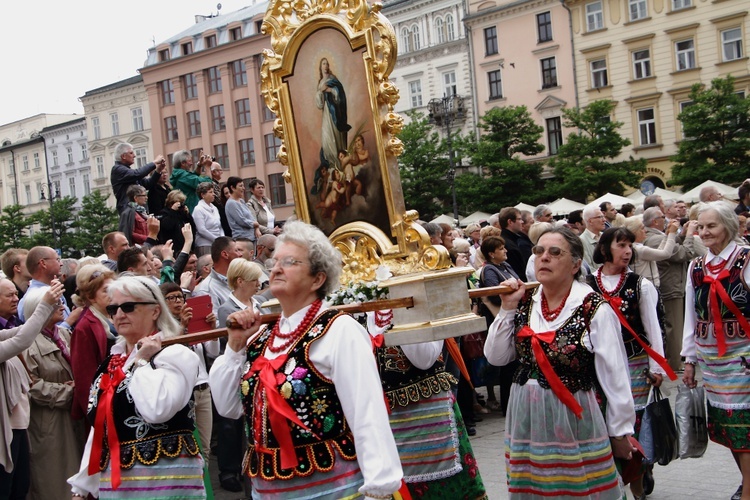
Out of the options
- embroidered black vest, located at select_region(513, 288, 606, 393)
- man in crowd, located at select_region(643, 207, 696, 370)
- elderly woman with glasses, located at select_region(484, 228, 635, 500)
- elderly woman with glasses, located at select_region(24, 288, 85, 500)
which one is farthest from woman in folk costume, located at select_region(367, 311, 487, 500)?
man in crowd, located at select_region(643, 207, 696, 370)

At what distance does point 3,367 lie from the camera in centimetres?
592

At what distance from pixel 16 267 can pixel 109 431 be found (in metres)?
3.95

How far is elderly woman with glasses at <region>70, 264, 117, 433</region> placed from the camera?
6051 millimetres

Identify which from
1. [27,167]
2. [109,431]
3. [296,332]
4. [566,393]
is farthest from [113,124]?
[296,332]

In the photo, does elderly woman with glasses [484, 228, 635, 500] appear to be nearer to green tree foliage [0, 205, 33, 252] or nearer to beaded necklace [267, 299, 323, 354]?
beaded necklace [267, 299, 323, 354]

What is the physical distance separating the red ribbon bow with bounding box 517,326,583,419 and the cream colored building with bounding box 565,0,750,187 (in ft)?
124

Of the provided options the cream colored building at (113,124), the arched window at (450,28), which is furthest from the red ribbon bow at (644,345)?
the cream colored building at (113,124)

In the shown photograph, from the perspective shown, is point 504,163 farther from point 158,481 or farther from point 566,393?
point 158,481

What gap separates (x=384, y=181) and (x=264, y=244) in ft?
12.3

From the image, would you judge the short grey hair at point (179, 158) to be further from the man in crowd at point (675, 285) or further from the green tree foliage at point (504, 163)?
the green tree foliage at point (504, 163)

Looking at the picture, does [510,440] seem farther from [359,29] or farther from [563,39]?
[563,39]

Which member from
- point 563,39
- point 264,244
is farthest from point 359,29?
point 563,39

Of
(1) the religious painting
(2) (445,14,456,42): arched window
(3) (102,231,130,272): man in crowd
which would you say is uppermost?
(2) (445,14,456,42): arched window

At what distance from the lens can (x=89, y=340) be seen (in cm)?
610
